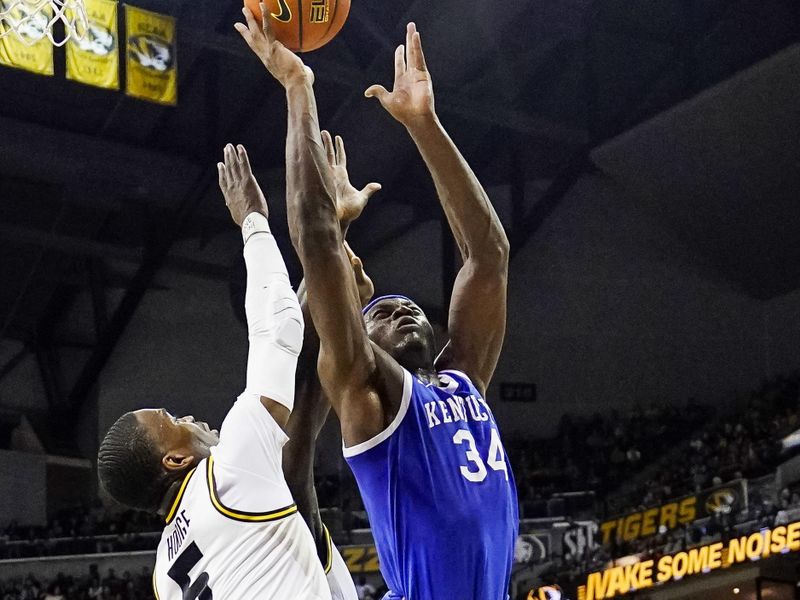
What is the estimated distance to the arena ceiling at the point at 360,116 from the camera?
18.7 meters

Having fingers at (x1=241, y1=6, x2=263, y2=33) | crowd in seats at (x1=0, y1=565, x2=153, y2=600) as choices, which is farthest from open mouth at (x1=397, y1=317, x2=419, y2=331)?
crowd in seats at (x1=0, y1=565, x2=153, y2=600)

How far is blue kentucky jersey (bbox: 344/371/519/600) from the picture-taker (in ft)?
10.7

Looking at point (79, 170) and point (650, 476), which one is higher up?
point (79, 170)

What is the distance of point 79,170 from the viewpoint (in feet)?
63.5

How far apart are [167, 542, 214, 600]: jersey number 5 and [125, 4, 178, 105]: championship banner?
528 inches

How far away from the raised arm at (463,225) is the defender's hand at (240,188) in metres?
0.69

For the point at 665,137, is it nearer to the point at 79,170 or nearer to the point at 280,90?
the point at 280,90

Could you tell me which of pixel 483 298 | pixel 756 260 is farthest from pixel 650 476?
pixel 483 298

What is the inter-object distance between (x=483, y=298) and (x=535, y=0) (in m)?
16.2

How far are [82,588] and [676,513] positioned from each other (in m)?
9.34

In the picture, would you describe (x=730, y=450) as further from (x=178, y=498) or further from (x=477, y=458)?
(x=178, y=498)

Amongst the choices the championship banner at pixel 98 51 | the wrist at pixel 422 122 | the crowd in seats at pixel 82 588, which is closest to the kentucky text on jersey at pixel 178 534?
the wrist at pixel 422 122

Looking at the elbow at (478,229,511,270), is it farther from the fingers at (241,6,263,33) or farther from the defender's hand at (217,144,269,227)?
the fingers at (241,6,263,33)

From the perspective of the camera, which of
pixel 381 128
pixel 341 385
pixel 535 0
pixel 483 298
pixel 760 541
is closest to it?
pixel 341 385
